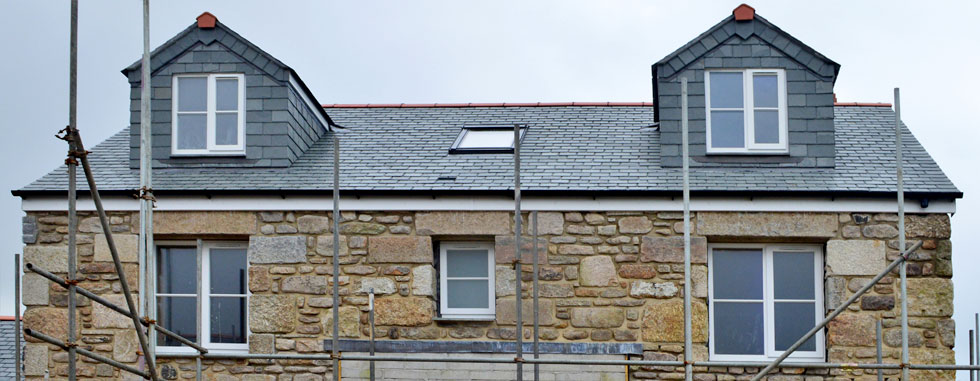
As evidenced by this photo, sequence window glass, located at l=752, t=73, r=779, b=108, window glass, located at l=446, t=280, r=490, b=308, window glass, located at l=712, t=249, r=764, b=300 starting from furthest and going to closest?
window glass, located at l=752, t=73, r=779, b=108 → window glass, located at l=446, t=280, r=490, b=308 → window glass, located at l=712, t=249, r=764, b=300

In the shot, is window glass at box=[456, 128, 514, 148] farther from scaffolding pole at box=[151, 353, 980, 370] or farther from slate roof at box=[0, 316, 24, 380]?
slate roof at box=[0, 316, 24, 380]

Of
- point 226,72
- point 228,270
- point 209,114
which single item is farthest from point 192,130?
point 228,270

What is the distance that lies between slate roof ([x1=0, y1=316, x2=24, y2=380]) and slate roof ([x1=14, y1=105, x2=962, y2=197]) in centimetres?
478

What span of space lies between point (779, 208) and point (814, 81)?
1627mm

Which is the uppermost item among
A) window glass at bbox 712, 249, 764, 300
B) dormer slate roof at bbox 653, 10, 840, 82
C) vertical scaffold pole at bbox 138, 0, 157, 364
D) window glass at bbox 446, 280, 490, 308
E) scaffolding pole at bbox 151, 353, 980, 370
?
dormer slate roof at bbox 653, 10, 840, 82

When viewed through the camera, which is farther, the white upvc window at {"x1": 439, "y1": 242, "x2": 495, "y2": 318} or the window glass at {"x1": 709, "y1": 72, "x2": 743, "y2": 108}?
the window glass at {"x1": 709, "y1": 72, "x2": 743, "y2": 108}

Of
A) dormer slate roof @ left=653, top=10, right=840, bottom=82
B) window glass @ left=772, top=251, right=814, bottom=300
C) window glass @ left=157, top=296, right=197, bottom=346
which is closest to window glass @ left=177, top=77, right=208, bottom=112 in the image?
window glass @ left=157, top=296, right=197, bottom=346

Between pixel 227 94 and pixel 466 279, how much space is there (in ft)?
10.5

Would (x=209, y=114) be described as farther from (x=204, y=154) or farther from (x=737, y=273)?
(x=737, y=273)

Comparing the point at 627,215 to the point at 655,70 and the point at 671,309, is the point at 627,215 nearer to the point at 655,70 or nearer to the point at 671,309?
the point at 671,309

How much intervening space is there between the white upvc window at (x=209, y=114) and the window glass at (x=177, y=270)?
3.81 feet

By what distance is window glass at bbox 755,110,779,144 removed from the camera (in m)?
11.6

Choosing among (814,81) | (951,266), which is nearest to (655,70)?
(814,81)

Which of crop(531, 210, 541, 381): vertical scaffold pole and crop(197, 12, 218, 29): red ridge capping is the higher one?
crop(197, 12, 218, 29): red ridge capping
